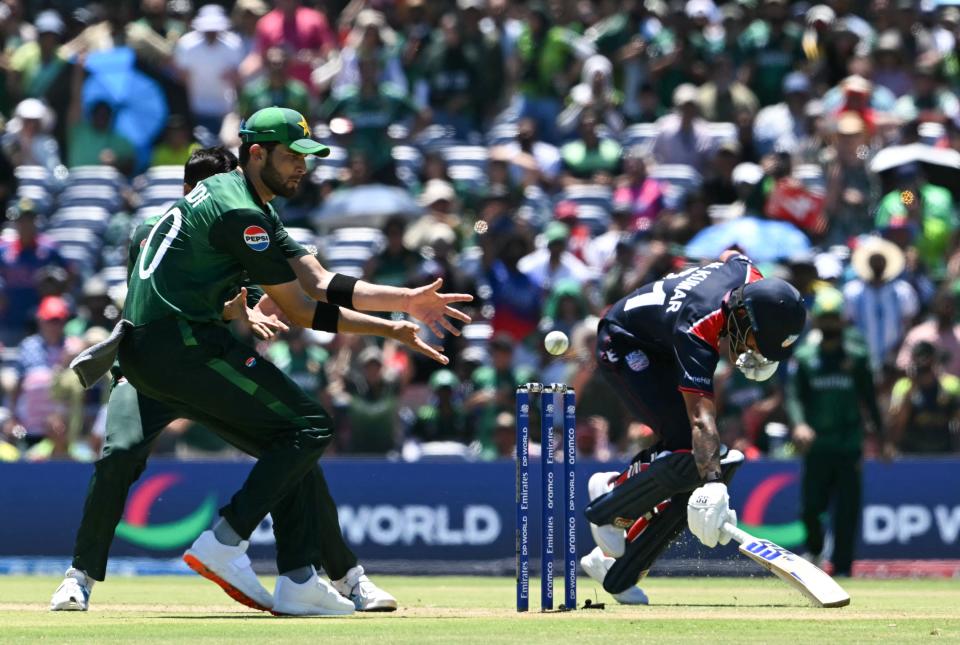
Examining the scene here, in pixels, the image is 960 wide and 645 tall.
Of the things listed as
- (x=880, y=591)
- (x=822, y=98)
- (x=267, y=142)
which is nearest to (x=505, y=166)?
(x=822, y=98)

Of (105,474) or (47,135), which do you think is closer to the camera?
(105,474)

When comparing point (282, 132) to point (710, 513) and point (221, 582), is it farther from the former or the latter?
point (710, 513)

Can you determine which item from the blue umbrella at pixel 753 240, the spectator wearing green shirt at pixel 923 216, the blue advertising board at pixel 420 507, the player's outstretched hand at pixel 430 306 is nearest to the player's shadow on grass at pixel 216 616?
the player's outstretched hand at pixel 430 306

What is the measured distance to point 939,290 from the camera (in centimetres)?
1812

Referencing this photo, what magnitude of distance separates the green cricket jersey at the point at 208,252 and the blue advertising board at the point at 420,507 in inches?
285

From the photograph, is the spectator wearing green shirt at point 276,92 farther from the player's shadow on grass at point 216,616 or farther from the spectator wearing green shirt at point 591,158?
the player's shadow on grass at point 216,616

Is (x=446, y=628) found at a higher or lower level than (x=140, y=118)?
lower

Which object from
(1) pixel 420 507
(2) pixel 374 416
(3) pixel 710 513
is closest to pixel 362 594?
(3) pixel 710 513

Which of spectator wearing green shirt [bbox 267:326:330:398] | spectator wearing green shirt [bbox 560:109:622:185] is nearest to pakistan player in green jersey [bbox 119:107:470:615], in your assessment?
spectator wearing green shirt [bbox 267:326:330:398]

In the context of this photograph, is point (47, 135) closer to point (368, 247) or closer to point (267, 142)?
point (368, 247)

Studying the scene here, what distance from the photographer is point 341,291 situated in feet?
29.9

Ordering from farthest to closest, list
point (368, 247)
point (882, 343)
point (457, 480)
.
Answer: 1. point (368, 247)
2. point (882, 343)
3. point (457, 480)

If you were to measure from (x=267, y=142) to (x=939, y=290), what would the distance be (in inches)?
416

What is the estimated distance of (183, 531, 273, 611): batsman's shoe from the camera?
902 cm
